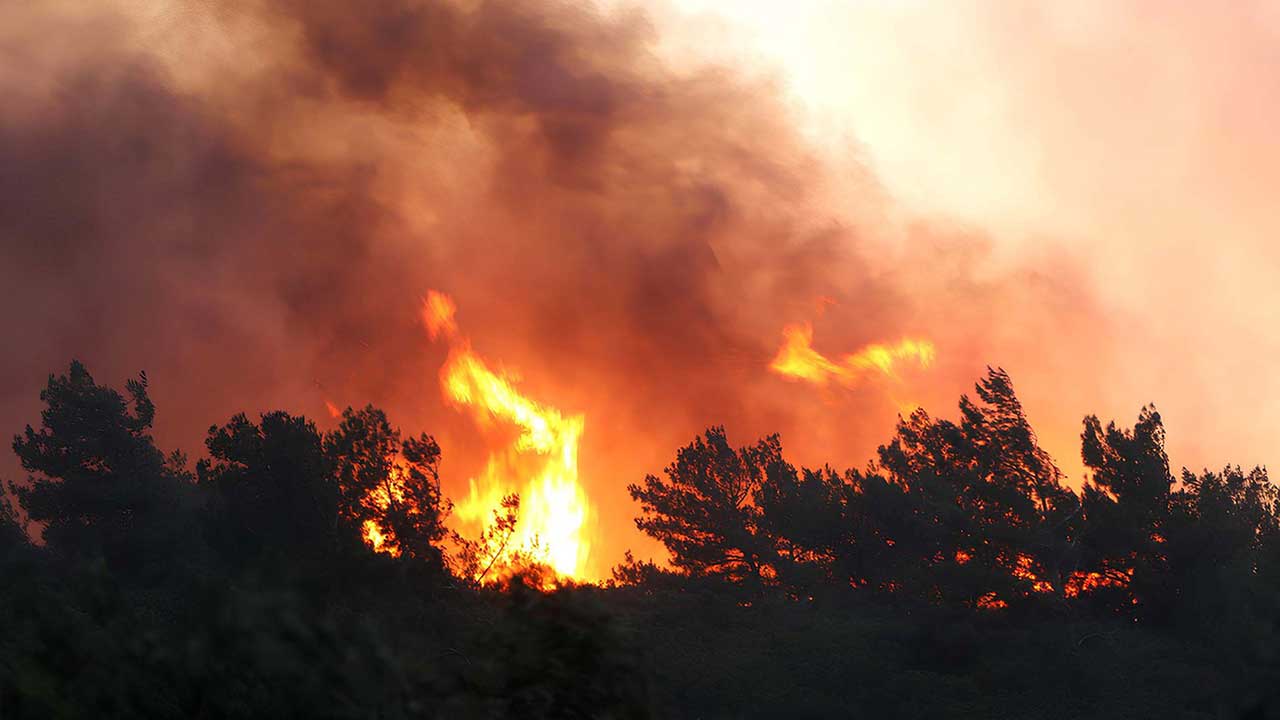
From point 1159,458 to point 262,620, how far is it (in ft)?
182

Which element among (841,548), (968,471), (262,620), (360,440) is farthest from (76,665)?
(841,548)

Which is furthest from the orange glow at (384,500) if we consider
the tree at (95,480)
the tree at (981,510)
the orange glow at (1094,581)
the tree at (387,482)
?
the orange glow at (1094,581)

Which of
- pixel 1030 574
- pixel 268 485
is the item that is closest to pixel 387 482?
pixel 268 485

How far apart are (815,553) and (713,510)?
722 centimetres

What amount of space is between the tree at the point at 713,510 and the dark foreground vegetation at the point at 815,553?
14cm

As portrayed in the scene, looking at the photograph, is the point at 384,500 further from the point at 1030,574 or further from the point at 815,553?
the point at 1030,574

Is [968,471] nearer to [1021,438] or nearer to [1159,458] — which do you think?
[1021,438]

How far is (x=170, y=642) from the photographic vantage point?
9.35 meters

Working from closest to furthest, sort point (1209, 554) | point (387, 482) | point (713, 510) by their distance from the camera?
1. point (387, 482)
2. point (1209, 554)
3. point (713, 510)

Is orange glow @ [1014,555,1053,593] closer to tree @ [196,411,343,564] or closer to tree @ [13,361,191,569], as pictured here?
tree @ [196,411,343,564]

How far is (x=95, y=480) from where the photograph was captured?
5603cm

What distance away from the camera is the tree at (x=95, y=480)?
178ft

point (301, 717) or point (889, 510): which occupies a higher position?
point (889, 510)

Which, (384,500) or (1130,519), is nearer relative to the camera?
(384,500)
